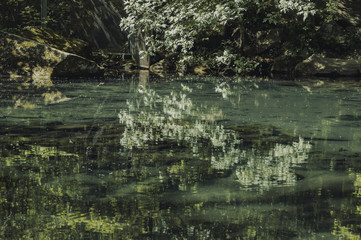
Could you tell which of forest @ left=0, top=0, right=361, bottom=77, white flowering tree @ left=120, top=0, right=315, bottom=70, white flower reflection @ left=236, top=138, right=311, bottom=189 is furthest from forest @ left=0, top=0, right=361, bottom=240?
forest @ left=0, top=0, right=361, bottom=77

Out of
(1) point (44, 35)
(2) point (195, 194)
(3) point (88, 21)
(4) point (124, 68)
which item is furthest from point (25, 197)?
(3) point (88, 21)

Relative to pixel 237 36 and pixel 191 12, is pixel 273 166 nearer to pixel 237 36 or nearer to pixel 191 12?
pixel 191 12

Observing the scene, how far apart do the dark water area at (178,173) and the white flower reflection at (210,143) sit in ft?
0.04

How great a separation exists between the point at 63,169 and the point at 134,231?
120cm

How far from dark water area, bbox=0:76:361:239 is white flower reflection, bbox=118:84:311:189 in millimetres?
11

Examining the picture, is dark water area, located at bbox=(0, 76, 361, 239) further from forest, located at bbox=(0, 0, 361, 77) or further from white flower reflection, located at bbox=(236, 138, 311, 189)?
forest, located at bbox=(0, 0, 361, 77)

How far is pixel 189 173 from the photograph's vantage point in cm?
315

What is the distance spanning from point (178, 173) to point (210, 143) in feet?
3.54

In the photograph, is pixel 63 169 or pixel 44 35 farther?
pixel 44 35

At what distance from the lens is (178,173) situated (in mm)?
3145

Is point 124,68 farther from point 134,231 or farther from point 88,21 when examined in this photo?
point 134,231

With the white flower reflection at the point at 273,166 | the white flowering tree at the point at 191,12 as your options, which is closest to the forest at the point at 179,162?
the white flower reflection at the point at 273,166

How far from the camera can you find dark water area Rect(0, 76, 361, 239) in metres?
2.24

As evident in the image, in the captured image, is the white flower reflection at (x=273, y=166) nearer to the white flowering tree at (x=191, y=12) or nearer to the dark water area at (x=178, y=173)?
the dark water area at (x=178, y=173)
